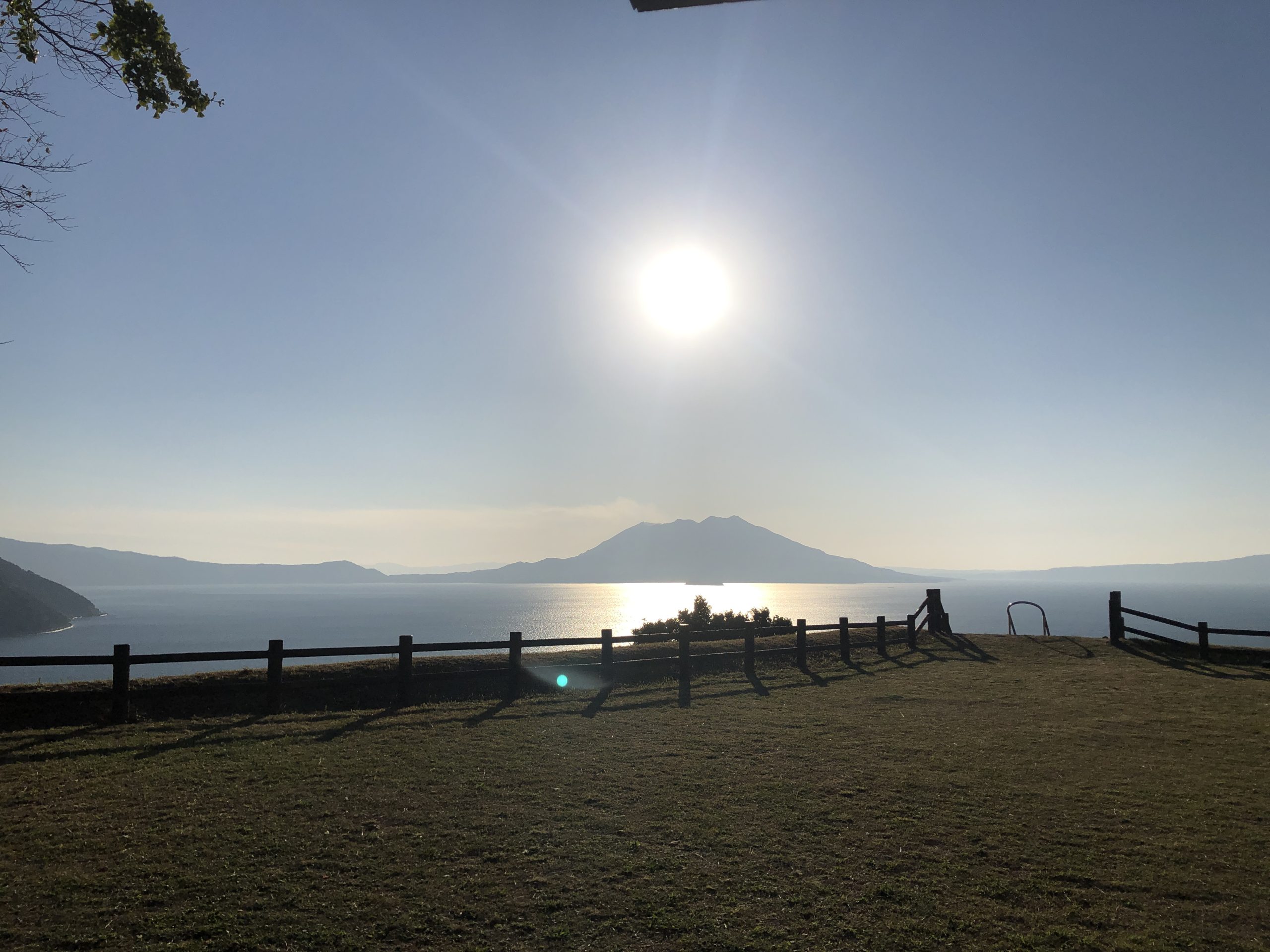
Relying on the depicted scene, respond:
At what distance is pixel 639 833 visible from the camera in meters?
7.06

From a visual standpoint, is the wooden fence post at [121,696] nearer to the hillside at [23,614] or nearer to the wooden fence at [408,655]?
the wooden fence at [408,655]

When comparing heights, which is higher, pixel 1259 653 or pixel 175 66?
pixel 175 66

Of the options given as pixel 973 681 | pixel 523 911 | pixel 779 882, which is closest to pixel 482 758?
pixel 523 911

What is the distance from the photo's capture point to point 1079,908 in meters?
5.43

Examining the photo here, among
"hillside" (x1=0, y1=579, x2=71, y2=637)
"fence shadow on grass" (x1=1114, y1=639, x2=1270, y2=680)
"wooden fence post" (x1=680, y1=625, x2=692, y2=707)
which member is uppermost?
"wooden fence post" (x1=680, y1=625, x2=692, y2=707)

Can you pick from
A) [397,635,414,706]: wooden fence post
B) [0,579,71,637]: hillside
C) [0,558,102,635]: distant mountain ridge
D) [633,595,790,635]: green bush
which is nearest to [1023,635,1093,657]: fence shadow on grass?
[633,595,790,635]: green bush

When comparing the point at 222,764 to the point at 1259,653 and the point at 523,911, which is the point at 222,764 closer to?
the point at 523,911

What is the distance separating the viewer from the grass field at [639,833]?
5156mm

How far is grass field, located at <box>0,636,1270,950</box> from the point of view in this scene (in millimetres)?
5156

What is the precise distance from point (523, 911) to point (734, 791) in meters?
3.72

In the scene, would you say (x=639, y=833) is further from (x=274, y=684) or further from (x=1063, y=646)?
(x=1063, y=646)

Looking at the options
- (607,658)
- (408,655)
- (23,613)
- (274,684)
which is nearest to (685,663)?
(607,658)

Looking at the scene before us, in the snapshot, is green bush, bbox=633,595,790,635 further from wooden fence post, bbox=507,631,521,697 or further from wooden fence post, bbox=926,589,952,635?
wooden fence post, bbox=507,631,521,697

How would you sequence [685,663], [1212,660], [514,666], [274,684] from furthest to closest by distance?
[1212,660] → [685,663] → [514,666] → [274,684]
